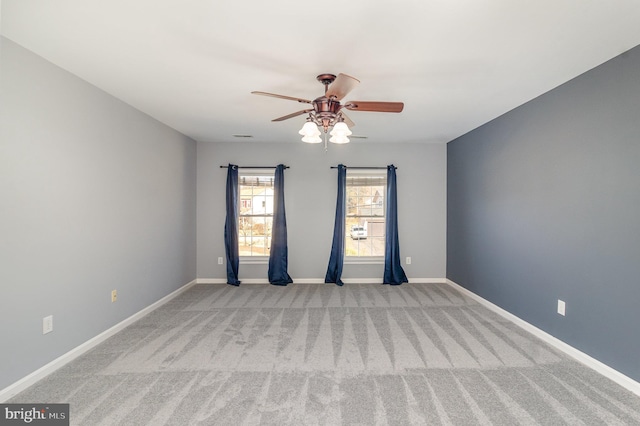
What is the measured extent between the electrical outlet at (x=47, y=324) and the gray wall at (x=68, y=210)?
0.04 metres

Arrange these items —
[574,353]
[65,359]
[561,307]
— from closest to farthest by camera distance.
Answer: [65,359], [574,353], [561,307]

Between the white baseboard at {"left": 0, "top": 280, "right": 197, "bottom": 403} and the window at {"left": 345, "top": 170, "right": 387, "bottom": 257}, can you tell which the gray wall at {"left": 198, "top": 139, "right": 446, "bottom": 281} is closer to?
the window at {"left": 345, "top": 170, "right": 387, "bottom": 257}

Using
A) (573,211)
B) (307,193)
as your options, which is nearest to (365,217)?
(307,193)

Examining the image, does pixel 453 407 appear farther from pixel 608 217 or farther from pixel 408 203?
pixel 408 203

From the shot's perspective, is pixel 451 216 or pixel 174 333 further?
pixel 451 216

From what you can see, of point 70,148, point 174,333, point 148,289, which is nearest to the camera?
point 70,148

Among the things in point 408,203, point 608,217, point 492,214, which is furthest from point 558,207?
point 408,203

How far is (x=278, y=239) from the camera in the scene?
494 cm

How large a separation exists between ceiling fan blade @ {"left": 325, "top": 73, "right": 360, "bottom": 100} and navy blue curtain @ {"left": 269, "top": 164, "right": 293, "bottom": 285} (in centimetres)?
281

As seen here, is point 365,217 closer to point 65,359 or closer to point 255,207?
point 255,207

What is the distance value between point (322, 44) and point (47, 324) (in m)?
2.94

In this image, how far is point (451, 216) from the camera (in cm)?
495

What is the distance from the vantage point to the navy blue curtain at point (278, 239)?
4.94m

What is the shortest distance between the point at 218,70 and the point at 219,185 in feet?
9.41
